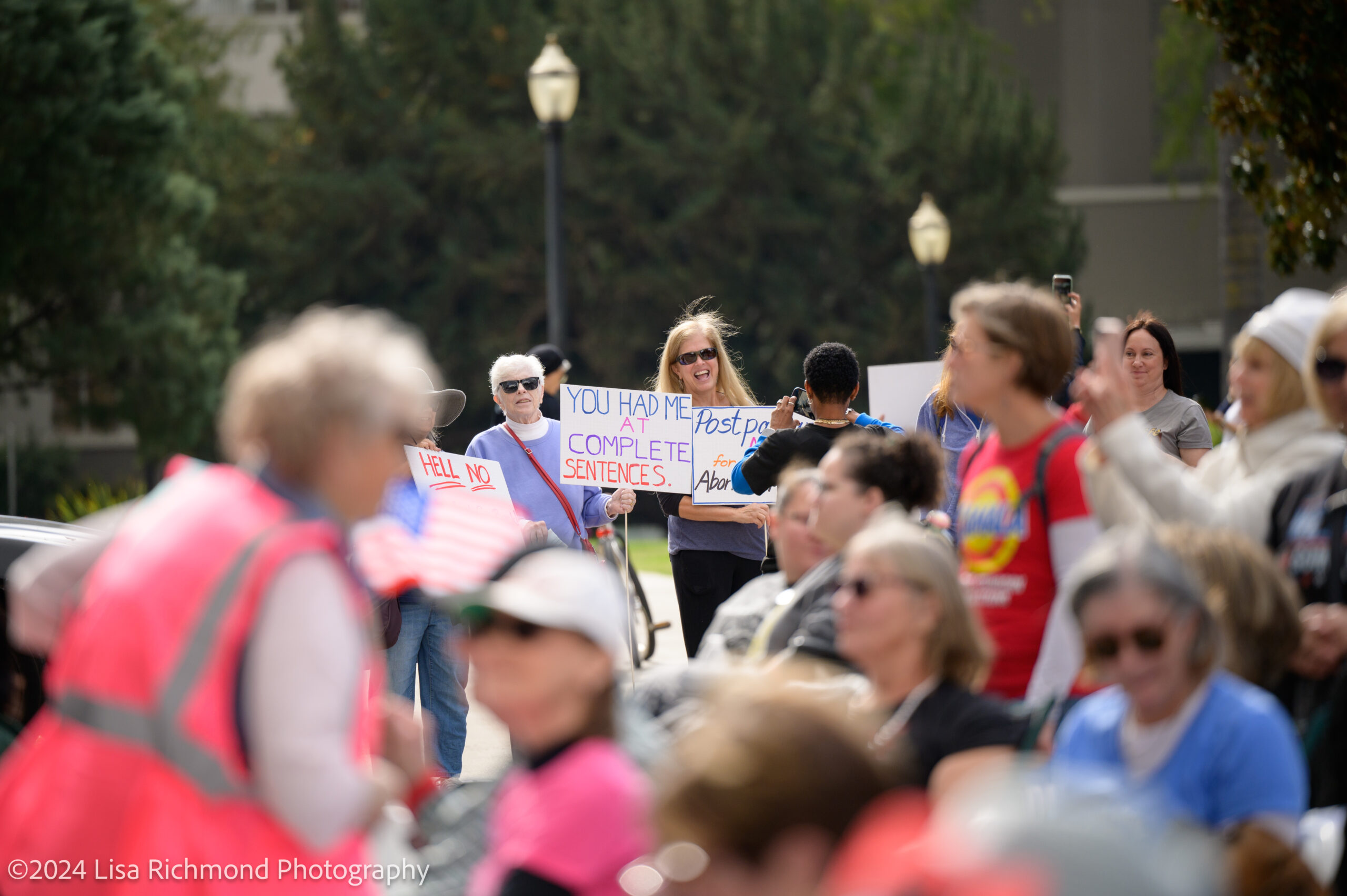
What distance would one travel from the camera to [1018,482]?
3604 mm

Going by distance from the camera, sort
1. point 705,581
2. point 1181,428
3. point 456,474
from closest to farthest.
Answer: point 1181,428, point 705,581, point 456,474

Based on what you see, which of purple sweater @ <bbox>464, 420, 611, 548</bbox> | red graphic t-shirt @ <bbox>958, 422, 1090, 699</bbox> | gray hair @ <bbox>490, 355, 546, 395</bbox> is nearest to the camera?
red graphic t-shirt @ <bbox>958, 422, 1090, 699</bbox>

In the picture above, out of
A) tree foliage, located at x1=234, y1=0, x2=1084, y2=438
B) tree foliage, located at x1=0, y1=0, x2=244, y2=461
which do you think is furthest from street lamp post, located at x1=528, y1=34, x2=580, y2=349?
tree foliage, located at x1=234, y1=0, x2=1084, y2=438

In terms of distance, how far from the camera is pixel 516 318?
3491 centimetres

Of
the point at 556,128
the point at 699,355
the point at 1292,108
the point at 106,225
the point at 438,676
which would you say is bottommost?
the point at 438,676

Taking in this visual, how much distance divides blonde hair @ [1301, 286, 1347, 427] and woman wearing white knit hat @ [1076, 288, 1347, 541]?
81 millimetres

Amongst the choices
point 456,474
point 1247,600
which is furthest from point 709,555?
point 1247,600

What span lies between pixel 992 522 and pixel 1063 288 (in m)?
3.55

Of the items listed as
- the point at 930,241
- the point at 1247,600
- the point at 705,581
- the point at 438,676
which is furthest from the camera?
the point at 930,241

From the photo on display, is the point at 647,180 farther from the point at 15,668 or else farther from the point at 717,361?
the point at 15,668

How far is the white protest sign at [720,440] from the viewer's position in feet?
23.3

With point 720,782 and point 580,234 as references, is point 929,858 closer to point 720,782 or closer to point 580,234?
point 720,782

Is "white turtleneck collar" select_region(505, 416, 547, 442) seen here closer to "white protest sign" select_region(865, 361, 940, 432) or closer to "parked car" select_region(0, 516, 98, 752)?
"white protest sign" select_region(865, 361, 940, 432)

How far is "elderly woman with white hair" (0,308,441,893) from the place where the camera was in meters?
2.20
